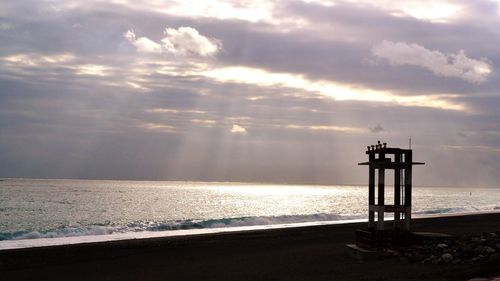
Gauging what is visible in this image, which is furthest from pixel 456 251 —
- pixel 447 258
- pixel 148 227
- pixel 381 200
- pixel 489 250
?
pixel 148 227

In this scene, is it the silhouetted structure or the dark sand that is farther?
the silhouetted structure

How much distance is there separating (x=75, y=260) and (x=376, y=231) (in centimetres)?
1352

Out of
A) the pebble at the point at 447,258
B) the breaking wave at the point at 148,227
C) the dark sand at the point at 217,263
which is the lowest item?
the breaking wave at the point at 148,227

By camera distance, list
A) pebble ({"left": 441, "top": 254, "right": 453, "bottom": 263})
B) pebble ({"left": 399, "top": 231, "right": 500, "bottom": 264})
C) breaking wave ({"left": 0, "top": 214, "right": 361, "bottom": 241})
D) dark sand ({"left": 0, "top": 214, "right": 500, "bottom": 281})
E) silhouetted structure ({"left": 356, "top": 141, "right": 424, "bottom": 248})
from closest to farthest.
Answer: dark sand ({"left": 0, "top": 214, "right": 500, "bottom": 281}) < pebble ({"left": 399, "top": 231, "right": 500, "bottom": 264}) < pebble ({"left": 441, "top": 254, "right": 453, "bottom": 263}) < silhouetted structure ({"left": 356, "top": 141, "right": 424, "bottom": 248}) < breaking wave ({"left": 0, "top": 214, "right": 361, "bottom": 241})

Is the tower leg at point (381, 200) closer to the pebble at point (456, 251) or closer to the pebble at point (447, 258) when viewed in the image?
the pebble at point (456, 251)

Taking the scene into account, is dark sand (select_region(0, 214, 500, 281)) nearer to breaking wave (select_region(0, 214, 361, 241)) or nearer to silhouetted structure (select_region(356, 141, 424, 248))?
silhouetted structure (select_region(356, 141, 424, 248))

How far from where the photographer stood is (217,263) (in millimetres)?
23062

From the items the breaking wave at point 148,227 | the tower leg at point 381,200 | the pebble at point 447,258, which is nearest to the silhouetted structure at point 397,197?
the tower leg at point 381,200

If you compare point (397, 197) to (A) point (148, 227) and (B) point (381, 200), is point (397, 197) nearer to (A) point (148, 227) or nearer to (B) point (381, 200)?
(B) point (381, 200)

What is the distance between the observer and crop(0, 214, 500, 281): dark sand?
1795 cm

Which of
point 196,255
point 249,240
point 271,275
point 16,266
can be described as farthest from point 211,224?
point 271,275

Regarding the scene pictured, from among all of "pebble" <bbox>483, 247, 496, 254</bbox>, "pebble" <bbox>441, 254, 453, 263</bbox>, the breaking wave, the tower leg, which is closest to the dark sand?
"pebble" <bbox>441, 254, 453, 263</bbox>

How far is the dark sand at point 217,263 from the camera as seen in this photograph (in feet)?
58.9

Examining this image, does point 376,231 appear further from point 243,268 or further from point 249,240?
point 249,240
